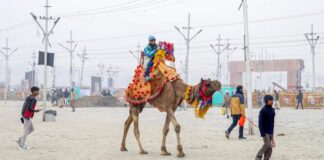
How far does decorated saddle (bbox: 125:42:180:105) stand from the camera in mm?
13133

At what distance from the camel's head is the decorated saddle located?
1016mm

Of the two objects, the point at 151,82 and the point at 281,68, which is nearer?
the point at 151,82

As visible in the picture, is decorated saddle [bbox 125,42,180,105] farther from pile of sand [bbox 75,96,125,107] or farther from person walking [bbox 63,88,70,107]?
pile of sand [bbox 75,96,125,107]

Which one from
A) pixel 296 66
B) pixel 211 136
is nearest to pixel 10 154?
pixel 211 136

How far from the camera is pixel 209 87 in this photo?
1237 centimetres

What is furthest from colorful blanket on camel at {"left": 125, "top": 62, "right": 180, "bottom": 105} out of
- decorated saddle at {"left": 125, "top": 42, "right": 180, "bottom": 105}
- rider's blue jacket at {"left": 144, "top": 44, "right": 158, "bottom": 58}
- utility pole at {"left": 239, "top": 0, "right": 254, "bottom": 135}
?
utility pole at {"left": 239, "top": 0, "right": 254, "bottom": 135}

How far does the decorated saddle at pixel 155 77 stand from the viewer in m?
13.1

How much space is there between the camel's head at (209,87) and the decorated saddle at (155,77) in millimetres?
1016

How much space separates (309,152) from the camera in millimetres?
13289

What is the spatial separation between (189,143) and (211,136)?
118 inches

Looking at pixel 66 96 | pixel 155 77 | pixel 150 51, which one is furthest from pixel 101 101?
pixel 155 77

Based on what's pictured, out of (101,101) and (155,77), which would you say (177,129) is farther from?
(101,101)

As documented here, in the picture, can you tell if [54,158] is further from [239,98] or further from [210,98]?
[239,98]

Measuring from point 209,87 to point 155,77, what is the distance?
5.86 feet
